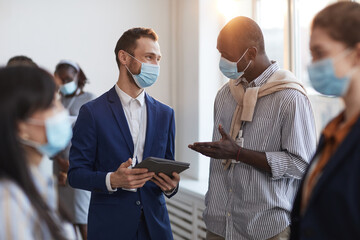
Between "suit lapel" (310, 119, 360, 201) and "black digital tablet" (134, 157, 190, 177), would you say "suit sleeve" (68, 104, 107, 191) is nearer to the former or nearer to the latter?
"black digital tablet" (134, 157, 190, 177)

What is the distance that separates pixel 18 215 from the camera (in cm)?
114

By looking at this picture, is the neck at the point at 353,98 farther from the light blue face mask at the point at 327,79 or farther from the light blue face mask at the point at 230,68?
the light blue face mask at the point at 230,68

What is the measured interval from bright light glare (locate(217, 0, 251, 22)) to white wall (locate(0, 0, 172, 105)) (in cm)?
67

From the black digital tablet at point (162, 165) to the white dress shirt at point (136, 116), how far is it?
0.19 m

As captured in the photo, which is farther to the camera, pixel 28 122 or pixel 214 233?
pixel 214 233

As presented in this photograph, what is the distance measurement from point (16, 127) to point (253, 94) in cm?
131

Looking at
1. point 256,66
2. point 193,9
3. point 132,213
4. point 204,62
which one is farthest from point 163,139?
point 193,9

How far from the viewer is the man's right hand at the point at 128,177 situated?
2125mm

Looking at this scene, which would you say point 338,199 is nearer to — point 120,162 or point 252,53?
point 252,53

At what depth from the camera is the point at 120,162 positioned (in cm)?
231

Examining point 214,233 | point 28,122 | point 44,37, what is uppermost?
point 44,37

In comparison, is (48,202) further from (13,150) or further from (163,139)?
(163,139)

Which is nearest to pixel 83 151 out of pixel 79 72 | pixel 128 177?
pixel 128 177

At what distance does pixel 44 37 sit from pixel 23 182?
326cm
